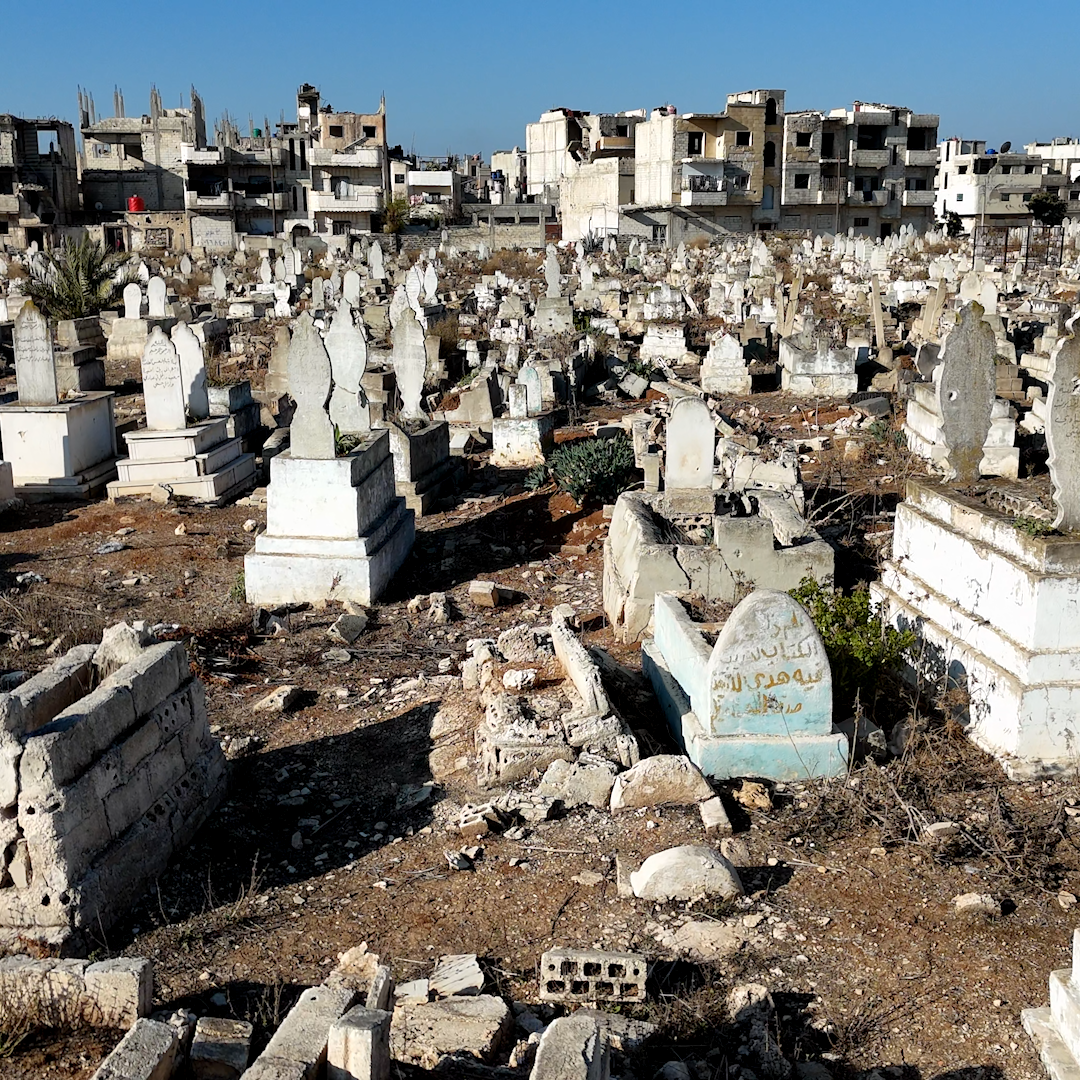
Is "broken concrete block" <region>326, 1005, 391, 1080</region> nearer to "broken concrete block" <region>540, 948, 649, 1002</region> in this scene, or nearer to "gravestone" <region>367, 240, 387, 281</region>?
"broken concrete block" <region>540, 948, 649, 1002</region>

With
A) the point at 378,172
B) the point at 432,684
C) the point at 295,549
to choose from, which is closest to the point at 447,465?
the point at 295,549

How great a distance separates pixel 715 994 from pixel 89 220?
57.9 metres

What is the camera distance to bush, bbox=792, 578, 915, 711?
20.2ft

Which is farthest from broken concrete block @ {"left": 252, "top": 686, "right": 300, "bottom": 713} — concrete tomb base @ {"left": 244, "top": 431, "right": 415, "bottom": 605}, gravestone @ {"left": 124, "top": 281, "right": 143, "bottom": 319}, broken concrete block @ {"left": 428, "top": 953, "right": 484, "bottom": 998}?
gravestone @ {"left": 124, "top": 281, "right": 143, "bottom": 319}

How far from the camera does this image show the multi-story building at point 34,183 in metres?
48.1

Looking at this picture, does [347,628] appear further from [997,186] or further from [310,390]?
[997,186]

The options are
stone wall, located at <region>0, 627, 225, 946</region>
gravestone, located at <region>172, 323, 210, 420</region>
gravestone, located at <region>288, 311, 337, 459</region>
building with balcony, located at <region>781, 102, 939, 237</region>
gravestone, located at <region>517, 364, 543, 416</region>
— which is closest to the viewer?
stone wall, located at <region>0, 627, 225, 946</region>

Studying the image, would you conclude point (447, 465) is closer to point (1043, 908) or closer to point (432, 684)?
point (432, 684)

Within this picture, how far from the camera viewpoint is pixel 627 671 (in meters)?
6.61

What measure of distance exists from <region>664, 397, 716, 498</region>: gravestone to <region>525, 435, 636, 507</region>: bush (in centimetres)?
225

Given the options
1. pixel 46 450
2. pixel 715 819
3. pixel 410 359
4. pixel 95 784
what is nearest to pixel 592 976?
pixel 715 819

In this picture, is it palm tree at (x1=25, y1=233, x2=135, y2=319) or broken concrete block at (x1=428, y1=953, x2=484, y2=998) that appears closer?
broken concrete block at (x1=428, y1=953, x2=484, y2=998)

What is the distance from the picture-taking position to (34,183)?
51219 millimetres

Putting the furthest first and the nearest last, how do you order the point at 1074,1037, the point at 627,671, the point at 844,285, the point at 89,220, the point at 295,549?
the point at 89,220 < the point at 844,285 < the point at 295,549 < the point at 627,671 < the point at 1074,1037
